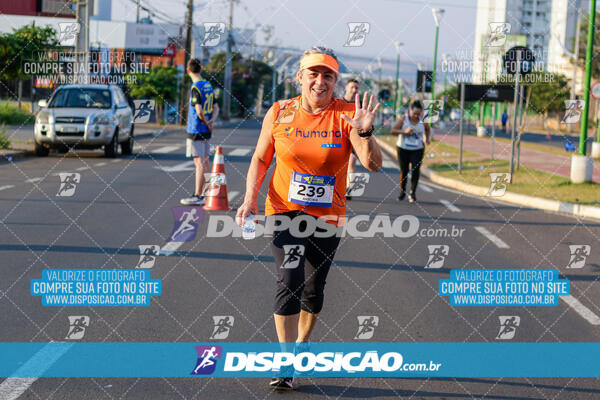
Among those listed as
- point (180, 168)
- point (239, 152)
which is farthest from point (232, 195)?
point (239, 152)

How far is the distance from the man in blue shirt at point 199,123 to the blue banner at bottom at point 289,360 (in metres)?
6.62

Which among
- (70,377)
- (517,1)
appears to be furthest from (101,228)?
(517,1)

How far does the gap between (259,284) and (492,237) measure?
4.34m

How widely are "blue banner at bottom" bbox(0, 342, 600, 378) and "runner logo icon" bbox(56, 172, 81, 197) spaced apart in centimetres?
801

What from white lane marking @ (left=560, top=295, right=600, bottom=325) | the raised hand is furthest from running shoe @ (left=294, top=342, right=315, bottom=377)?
white lane marking @ (left=560, top=295, right=600, bottom=325)

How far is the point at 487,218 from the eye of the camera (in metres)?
12.1

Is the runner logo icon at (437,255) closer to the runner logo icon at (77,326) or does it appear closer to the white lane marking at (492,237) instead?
the white lane marking at (492,237)

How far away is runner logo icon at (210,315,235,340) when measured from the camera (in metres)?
5.39

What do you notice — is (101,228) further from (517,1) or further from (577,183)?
(517,1)

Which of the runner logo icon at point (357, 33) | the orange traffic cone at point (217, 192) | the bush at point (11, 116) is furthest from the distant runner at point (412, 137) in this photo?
the bush at point (11, 116)

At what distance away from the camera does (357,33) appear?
8773 mm

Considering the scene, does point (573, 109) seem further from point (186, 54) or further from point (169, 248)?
point (186, 54)

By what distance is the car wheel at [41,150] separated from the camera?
782 inches

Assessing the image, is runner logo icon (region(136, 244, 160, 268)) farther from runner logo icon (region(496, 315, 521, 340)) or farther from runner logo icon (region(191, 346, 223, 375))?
runner logo icon (region(496, 315, 521, 340))
